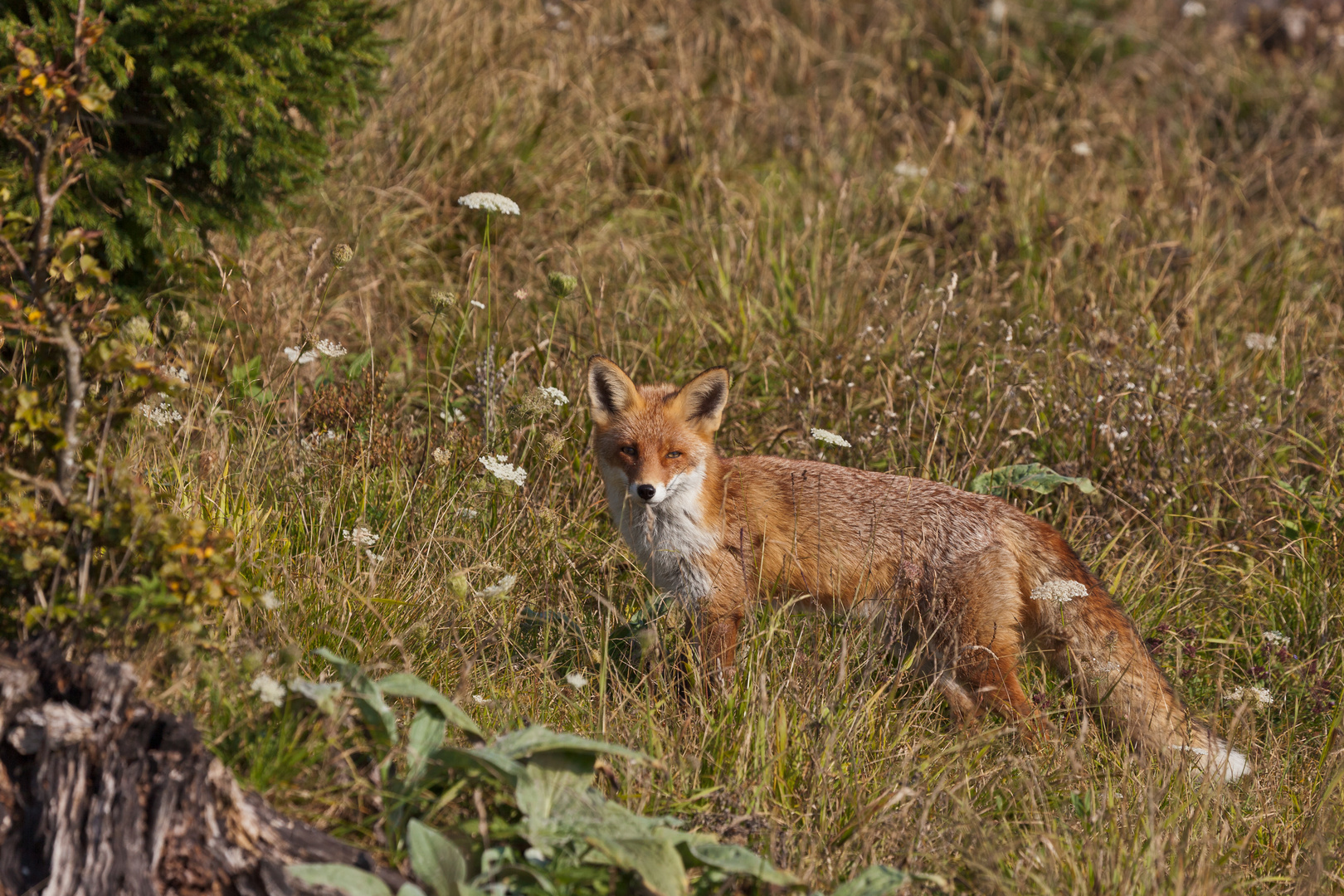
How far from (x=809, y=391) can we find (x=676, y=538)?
1623 millimetres

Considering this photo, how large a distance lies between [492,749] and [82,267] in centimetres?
162

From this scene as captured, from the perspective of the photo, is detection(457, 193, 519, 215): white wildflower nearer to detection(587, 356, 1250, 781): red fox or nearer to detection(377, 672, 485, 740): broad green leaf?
detection(587, 356, 1250, 781): red fox

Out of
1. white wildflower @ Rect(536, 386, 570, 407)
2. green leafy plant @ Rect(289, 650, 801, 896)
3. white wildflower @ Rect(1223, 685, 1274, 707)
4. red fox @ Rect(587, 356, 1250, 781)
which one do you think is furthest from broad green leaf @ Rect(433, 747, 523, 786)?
white wildflower @ Rect(1223, 685, 1274, 707)

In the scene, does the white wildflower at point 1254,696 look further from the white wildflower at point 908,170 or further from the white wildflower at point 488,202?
the white wildflower at point 908,170

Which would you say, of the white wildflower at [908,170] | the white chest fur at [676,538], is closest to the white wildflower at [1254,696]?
the white chest fur at [676,538]

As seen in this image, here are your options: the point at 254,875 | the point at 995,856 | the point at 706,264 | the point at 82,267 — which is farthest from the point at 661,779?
the point at 706,264

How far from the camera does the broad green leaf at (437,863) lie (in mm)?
2523

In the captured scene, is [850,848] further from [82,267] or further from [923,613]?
[82,267]

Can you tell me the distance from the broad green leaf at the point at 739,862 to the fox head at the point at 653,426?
1.91m

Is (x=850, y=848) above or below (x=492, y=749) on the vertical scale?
below

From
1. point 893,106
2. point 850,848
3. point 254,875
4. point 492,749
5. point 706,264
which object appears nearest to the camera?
point 254,875

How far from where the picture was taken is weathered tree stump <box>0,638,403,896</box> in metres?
2.42

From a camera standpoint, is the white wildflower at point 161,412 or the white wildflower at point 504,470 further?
the white wildflower at point 504,470

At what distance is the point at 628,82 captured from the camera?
832 cm
